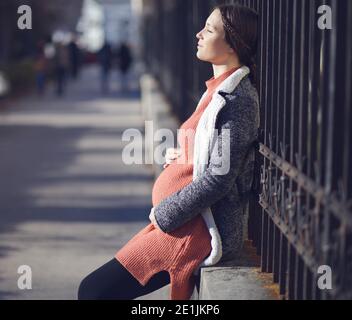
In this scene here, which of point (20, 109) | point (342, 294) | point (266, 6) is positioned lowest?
point (20, 109)

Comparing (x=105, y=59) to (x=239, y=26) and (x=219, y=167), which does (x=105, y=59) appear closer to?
(x=239, y=26)

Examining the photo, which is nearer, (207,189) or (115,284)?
(207,189)

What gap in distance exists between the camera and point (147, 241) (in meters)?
4.30

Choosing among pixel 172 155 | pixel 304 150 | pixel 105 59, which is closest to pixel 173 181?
pixel 172 155

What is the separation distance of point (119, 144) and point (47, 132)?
2.65m

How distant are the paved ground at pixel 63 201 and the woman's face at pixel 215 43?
109 inches

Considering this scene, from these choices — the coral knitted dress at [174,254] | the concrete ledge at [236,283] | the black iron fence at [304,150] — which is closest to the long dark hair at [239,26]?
the black iron fence at [304,150]

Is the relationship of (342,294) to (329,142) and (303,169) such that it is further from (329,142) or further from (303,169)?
(303,169)

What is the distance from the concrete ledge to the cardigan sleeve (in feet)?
0.89

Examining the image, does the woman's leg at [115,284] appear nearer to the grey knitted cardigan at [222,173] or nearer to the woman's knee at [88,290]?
the woman's knee at [88,290]

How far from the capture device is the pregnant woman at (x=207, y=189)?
4.13 m

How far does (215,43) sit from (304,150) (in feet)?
2.46

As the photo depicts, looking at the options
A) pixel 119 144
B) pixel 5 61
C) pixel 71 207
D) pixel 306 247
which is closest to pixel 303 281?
pixel 306 247

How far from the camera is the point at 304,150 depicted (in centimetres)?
376
